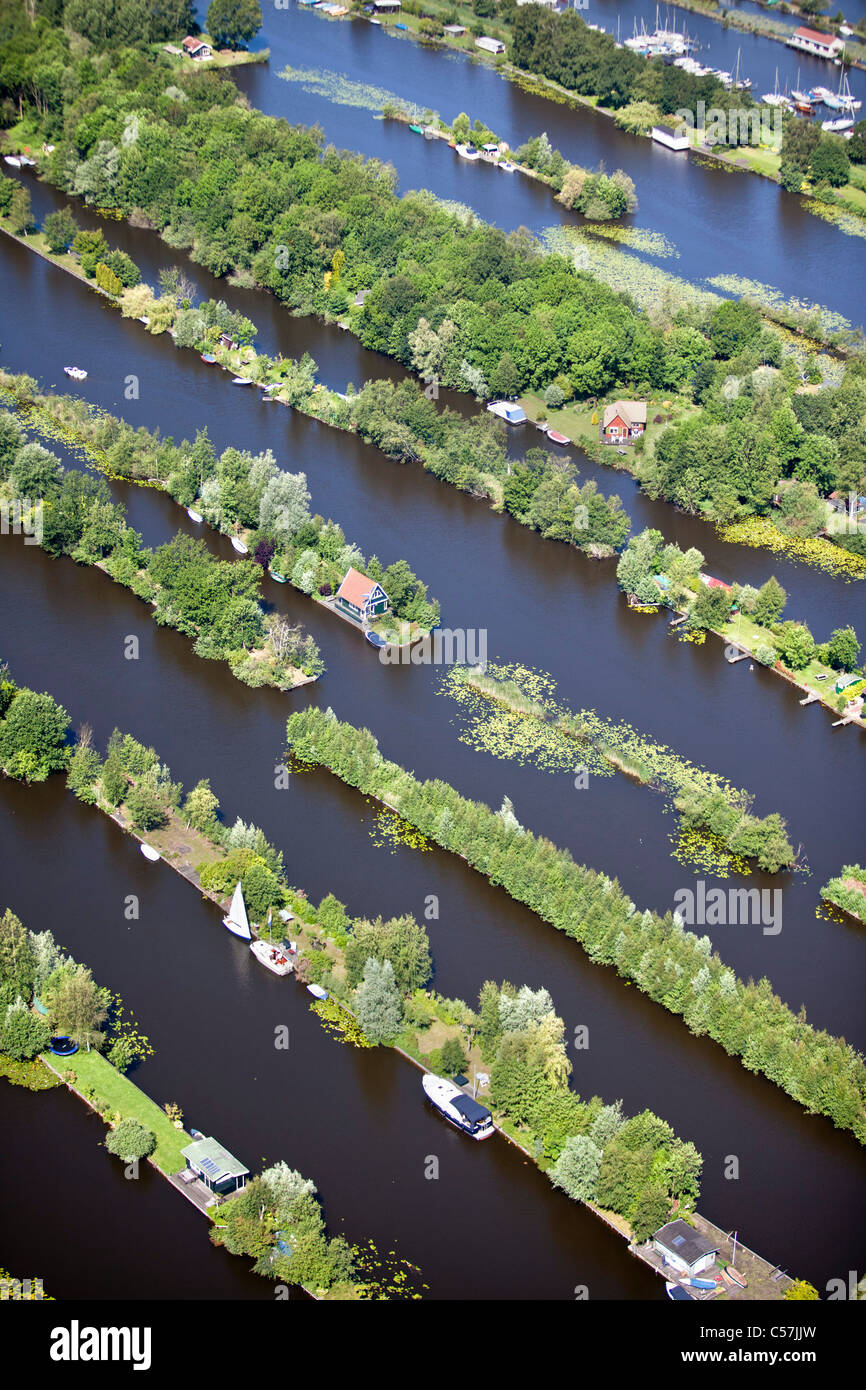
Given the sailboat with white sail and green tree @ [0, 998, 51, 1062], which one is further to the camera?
the sailboat with white sail

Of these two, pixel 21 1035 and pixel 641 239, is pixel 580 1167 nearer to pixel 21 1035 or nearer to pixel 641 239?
pixel 21 1035

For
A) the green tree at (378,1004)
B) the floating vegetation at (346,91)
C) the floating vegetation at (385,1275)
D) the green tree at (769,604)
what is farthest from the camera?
the floating vegetation at (346,91)

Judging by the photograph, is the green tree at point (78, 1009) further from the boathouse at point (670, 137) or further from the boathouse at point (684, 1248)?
the boathouse at point (670, 137)

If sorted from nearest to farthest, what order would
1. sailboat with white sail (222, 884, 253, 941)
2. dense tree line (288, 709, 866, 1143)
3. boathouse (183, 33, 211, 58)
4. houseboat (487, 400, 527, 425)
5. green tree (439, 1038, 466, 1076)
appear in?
green tree (439, 1038, 466, 1076) < dense tree line (288, 709, 866, 1143) < sailboat with white sail (222, 884, 253, 941) < houseboat (487, 400, 527, 425) < boathouse (183, 33, 211, 58)

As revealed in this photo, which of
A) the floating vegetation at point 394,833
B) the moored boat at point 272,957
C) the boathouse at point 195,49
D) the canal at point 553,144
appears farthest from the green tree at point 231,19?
the moored boat at point 272,957

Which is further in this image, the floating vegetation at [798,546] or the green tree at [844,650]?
the floating vegetation at [798,546]

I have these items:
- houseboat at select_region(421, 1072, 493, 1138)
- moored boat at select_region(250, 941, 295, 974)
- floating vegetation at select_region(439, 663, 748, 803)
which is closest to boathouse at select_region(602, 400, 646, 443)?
floating vegetation at select_region(439, 663, 748, 803)

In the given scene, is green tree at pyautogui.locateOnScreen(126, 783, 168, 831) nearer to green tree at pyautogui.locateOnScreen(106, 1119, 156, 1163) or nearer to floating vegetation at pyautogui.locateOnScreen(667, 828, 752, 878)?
green tree at pyautogui.locateOnScreen(106, 1119, 156, 1163)
